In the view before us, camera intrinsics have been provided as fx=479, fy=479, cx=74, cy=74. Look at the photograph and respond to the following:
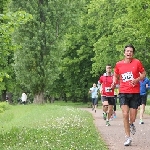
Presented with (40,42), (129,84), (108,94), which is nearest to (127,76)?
(129,84)

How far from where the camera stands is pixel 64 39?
41.8 metres

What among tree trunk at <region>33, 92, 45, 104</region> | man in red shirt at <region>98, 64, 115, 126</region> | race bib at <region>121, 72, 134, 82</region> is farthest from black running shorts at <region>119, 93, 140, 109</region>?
tree trunk at <region>33, 92, 45, 104</region>

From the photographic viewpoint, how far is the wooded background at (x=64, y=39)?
98.6 ft

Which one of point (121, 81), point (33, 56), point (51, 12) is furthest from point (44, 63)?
point (121, 81)

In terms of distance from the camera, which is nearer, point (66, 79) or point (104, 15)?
point (104, 15)

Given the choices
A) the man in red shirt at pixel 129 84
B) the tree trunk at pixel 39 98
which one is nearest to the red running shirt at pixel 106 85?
the man in red shirt at pixel 129 84

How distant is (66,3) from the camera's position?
39.5m

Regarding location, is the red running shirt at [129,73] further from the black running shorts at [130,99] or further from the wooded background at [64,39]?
the wooded background at [64,39]

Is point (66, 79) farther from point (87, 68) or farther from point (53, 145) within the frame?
point (53, 145)

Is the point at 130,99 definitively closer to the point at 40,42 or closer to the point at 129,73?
the point at 129,73

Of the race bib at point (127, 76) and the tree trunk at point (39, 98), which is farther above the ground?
the race bib at point (127, 76)

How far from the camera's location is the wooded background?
30039mm

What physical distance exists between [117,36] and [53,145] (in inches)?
1460

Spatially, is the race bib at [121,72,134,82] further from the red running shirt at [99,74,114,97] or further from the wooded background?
the red running shirt at [99,74,114,97]
